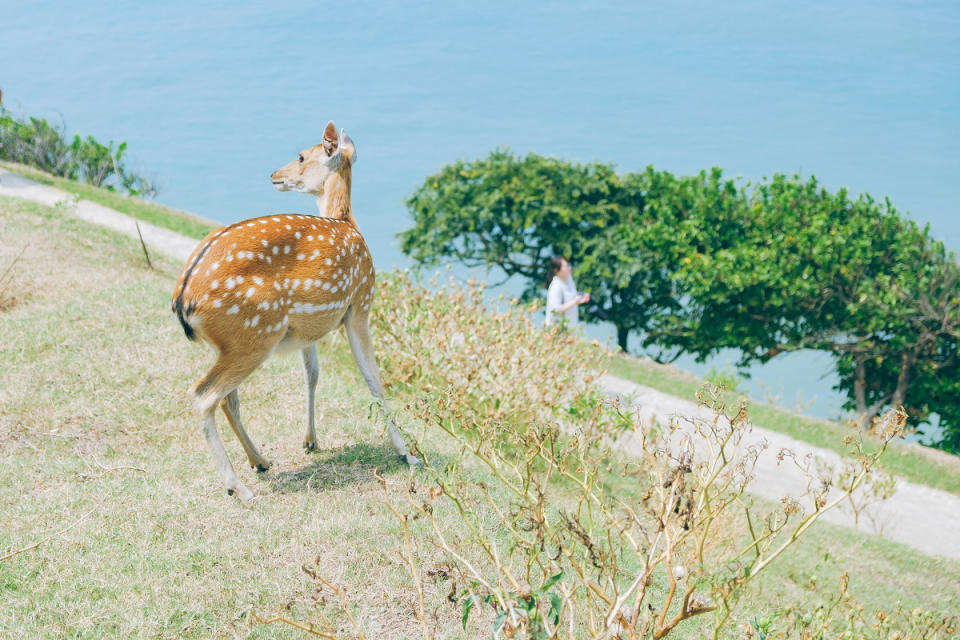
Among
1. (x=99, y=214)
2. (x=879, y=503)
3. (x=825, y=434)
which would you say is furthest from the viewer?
(x=99, y=214)

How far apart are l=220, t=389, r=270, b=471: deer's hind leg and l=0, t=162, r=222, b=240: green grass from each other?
1233 cm

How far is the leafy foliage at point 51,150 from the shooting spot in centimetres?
2217

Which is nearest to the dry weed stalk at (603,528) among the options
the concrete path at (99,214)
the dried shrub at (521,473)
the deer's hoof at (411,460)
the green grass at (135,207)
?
the dried shrub at (521,473)

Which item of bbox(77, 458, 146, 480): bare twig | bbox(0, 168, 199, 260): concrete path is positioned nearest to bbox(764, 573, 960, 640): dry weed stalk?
bbox(77, 458, 146, 480): bare twig

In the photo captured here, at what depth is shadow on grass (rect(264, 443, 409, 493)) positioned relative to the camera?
20.8 ft

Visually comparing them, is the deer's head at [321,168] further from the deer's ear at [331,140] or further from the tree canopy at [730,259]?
the tree canopy at [730,259]

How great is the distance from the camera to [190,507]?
592 cm

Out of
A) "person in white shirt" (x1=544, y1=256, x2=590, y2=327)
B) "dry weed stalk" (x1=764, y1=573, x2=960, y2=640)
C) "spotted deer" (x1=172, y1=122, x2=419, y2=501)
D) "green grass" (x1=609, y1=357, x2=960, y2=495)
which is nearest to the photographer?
"dry weed stalk" (x1=764, y1=573, x2=960, y2=640)

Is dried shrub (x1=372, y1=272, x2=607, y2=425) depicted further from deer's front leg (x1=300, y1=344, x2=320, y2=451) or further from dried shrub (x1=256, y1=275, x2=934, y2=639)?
deer's front leg (x1=300, y1=344, x2=320, y2=451)

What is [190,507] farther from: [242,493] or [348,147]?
[348,147]

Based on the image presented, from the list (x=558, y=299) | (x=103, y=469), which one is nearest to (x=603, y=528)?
(x=103, y=469)

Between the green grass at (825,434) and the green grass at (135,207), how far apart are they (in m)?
9.25

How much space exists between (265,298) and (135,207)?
15.5m

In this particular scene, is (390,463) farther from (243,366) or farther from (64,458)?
(64,458)
